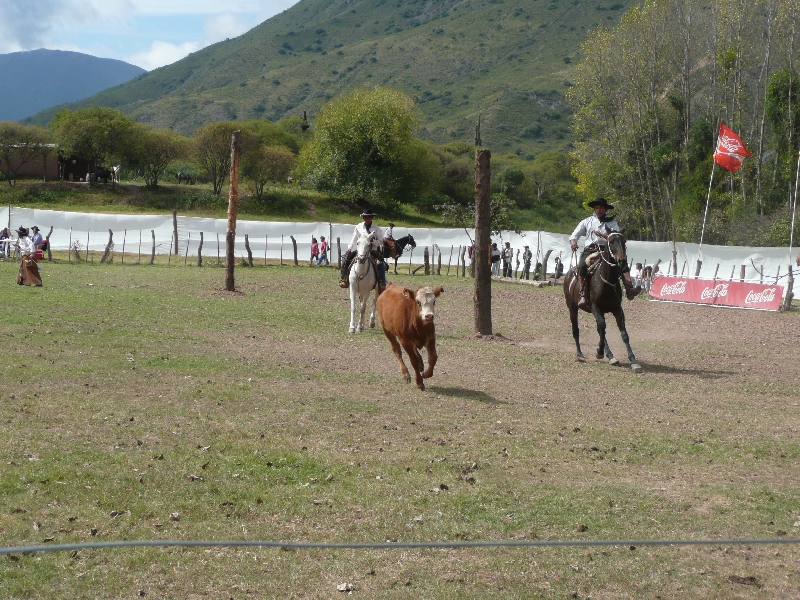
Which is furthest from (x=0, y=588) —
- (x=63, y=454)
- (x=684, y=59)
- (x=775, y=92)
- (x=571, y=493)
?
(x=684, y=59)

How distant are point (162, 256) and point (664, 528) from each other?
4100 cm

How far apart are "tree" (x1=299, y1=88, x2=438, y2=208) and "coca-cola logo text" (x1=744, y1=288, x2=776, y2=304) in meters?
51.6

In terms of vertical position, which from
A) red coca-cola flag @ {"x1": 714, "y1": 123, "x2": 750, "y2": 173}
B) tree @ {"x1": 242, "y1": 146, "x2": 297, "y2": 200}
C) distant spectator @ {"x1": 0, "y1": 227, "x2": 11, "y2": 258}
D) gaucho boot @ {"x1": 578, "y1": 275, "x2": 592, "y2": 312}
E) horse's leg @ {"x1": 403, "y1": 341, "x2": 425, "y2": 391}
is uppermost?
tree @ {"x1": 242, "y1": 146, "x2": 297, "y2": 200}

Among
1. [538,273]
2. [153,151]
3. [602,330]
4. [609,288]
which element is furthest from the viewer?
[153,151]

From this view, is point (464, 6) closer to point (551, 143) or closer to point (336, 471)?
point (551, 143)

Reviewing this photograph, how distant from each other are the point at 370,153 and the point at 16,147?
30.1 meters

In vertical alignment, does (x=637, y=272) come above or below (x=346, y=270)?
below

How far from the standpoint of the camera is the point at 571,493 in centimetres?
812

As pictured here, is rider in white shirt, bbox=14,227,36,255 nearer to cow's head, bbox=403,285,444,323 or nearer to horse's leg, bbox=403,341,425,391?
horse's leg, bbox=403,341,425,391

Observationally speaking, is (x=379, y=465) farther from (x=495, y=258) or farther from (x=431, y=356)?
(x=495, y=258)

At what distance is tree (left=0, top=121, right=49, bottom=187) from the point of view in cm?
7325

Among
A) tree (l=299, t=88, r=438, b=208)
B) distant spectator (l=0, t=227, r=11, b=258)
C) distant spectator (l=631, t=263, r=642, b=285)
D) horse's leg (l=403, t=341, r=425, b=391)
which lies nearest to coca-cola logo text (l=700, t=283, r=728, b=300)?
distant spectator (l=631, t=263, r=642, b=285)

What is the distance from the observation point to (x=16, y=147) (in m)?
73.5

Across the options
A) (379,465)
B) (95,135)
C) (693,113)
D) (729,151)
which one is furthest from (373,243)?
(95,135)
